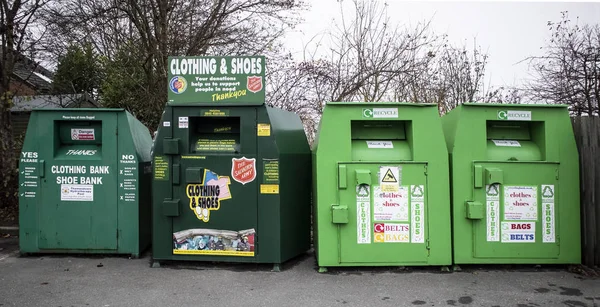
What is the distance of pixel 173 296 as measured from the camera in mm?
3455

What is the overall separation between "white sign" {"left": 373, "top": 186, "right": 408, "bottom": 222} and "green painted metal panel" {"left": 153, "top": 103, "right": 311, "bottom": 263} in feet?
3.23

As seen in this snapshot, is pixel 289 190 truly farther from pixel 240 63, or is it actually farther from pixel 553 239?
pixel 553 239

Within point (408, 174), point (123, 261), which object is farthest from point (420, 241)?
point (123, 261)

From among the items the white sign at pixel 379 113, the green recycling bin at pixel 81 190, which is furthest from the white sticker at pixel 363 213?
the green recycling bin at pixel 81 190

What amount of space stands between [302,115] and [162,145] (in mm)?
5207

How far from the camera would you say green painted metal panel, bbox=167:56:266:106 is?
4.12 metres

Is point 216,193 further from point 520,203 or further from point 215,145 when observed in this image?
point 520,203

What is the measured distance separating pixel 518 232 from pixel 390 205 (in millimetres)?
1402

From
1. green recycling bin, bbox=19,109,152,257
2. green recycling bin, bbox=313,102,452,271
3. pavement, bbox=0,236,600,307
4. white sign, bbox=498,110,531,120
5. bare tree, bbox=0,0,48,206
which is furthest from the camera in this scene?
bare tree, bbox=0,0,48,206

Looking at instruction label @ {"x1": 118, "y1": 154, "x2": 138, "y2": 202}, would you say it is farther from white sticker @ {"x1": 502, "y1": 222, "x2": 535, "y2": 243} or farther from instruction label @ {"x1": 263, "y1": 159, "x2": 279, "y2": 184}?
white sticker @ {"x1": 502, "y1": 222, "x2": 535, "y2": 243}

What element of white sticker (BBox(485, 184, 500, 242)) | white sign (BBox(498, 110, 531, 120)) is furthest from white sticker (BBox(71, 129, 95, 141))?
white sign (BBox(498, 110, 531, 120))

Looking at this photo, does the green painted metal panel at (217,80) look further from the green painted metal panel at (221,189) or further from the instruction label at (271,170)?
the instruction label at (271,170)

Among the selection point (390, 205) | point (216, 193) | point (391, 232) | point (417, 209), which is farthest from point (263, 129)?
point (417, 209)

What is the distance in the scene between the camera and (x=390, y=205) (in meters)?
4.04
